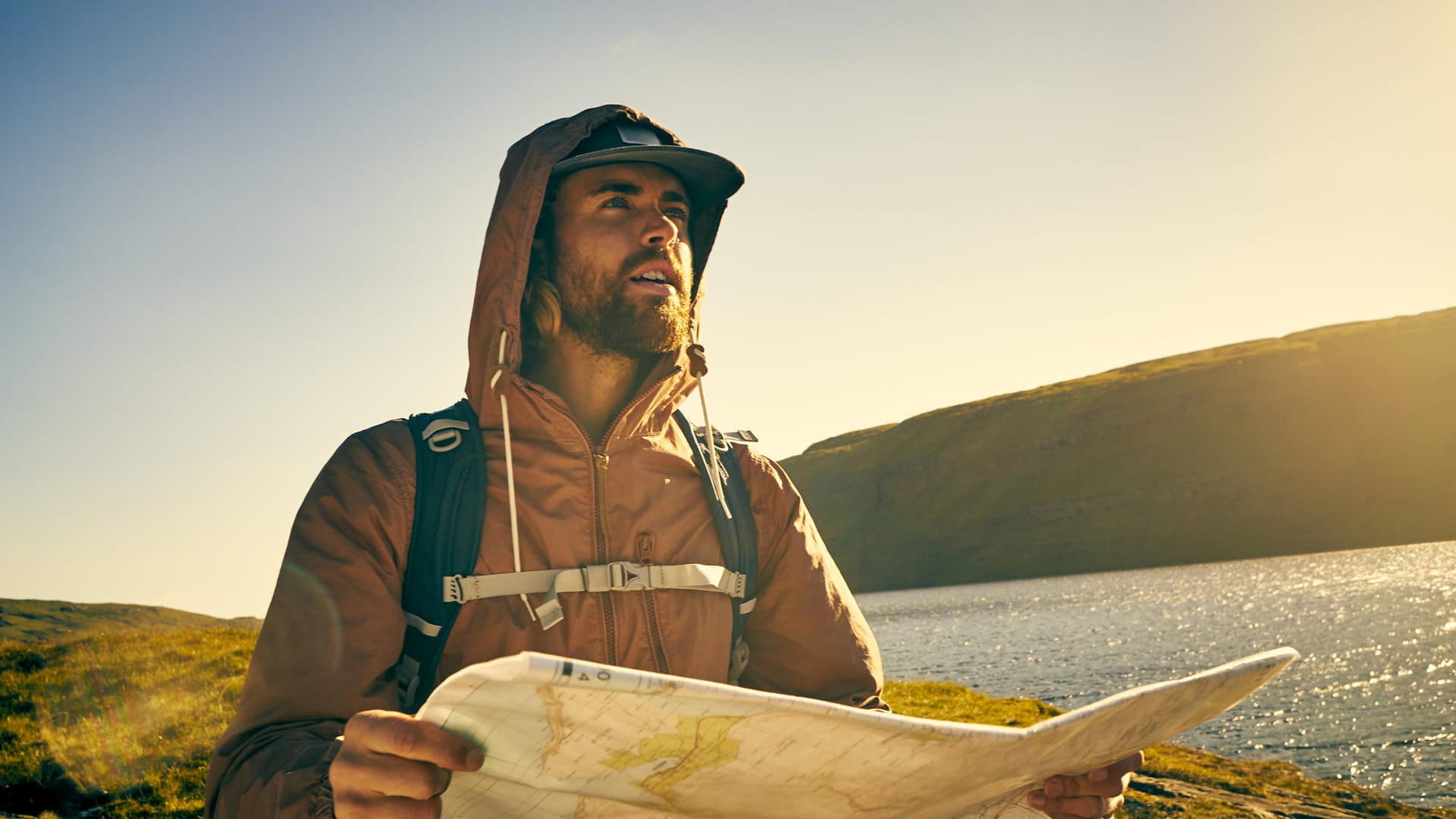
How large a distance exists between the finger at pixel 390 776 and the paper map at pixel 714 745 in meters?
0.08

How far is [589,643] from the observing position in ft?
8.72

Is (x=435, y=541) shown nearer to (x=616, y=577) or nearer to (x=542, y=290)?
(x=616, y=577)

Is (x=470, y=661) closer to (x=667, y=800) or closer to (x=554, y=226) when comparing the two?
(x=667, y=800)

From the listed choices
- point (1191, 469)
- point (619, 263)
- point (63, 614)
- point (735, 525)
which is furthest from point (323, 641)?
point (63, 614)

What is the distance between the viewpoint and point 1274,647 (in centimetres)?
3484

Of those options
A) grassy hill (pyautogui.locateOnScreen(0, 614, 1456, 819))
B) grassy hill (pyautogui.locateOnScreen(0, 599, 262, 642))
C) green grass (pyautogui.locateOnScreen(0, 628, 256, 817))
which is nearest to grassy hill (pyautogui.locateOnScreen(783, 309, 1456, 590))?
grassy hill (pyautogui.locateOnScreen(0, 599, 262, 642))

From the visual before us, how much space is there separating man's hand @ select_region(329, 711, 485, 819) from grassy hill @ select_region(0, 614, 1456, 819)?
25.7 ft

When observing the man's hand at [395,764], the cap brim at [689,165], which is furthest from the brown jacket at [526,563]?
the man's hand at [395,764]

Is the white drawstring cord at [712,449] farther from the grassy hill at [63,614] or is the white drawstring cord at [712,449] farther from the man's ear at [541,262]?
the grassy hill at [63,614]

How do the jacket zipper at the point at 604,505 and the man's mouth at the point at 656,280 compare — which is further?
the man's mouth at the point at 656,280

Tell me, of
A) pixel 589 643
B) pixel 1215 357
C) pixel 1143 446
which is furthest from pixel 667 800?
pixel 1215 357

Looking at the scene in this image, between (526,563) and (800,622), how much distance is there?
98 cm

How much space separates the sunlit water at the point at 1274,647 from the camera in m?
19.4

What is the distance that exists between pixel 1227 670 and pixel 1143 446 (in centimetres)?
12522
